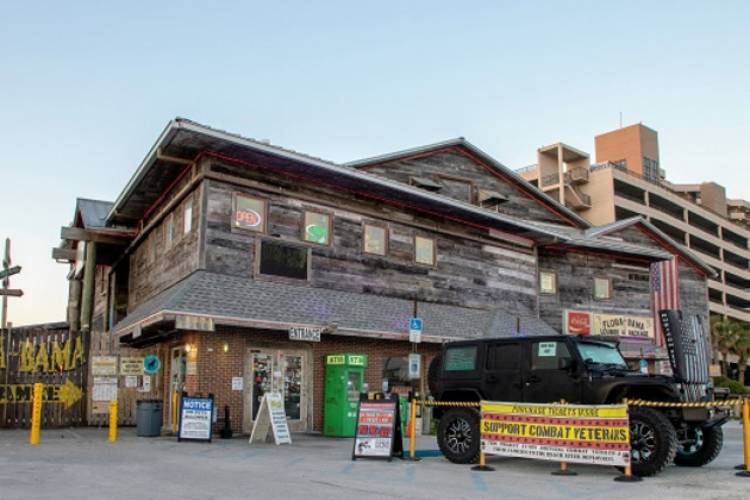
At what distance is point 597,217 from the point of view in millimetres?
75188

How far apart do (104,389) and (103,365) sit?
0.68 metres

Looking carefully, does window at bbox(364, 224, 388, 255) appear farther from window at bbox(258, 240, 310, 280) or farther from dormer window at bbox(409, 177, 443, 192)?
dormer window at bbox(409, 177, 443, 192)

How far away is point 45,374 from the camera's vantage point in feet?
67.6

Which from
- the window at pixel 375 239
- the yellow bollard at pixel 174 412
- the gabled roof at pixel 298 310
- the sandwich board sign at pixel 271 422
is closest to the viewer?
the sandwich board sign at pixel 271 422

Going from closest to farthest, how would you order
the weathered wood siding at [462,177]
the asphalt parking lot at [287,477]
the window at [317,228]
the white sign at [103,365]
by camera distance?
the asphalt parking lot at [287,477], the window at [317,228], the white sign at [103,365], the weathered wood siding at [462,177]

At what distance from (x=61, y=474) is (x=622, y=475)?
Answer: 815 centimetres

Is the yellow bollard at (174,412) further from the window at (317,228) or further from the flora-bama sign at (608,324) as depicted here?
the flora-bama sign at (608,324)

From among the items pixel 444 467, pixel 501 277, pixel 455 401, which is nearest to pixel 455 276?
pixel 501 277

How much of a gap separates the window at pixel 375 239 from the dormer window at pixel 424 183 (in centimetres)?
442

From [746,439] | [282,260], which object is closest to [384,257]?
[282,260]

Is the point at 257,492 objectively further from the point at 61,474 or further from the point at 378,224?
the point at 378,224

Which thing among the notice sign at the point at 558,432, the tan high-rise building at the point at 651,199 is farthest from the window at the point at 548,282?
the tan high-rise building at the point at 651,199

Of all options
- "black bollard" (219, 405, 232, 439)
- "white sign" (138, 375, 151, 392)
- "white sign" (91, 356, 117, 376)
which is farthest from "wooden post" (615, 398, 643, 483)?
"white sign" (91, 356, 117, 376)

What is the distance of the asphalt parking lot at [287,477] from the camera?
941 cm
